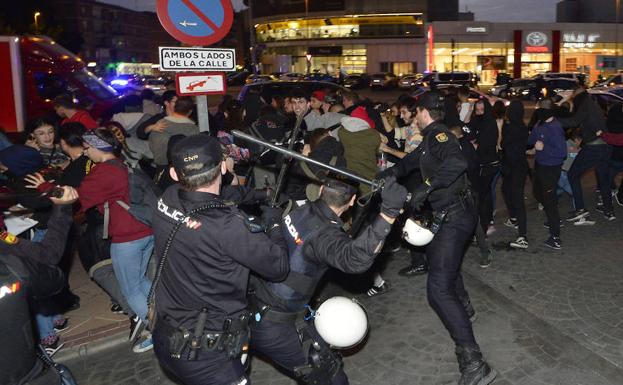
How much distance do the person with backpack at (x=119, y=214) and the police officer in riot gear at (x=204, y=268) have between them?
5.25 feet

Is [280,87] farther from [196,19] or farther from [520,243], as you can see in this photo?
[196,19]

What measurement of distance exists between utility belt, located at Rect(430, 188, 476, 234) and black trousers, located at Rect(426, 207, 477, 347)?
0.05ft

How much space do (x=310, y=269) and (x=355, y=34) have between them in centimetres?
5768

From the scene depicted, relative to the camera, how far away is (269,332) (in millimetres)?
3105

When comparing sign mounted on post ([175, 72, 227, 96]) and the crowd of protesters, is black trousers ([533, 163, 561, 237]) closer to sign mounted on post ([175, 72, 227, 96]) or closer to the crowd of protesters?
the crowd of protesters

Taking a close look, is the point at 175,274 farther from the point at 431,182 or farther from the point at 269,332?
the point at 431,182

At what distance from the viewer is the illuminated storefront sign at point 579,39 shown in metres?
50.3

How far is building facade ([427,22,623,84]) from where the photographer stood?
49906 mm

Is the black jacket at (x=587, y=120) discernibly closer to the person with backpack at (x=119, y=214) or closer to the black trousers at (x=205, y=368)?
the person with backpack at (x=119, y=214)

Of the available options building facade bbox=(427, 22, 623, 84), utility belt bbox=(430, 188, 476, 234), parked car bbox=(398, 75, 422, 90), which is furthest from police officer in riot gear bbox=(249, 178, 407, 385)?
building facade bbox=(427, 22, 623, 84)

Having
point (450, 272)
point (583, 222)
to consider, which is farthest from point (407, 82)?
point (450, 272)

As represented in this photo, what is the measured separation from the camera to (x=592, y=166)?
25.4 ft

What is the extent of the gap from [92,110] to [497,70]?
46345 mm

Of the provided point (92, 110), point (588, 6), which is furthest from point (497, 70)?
point (92, 110)
